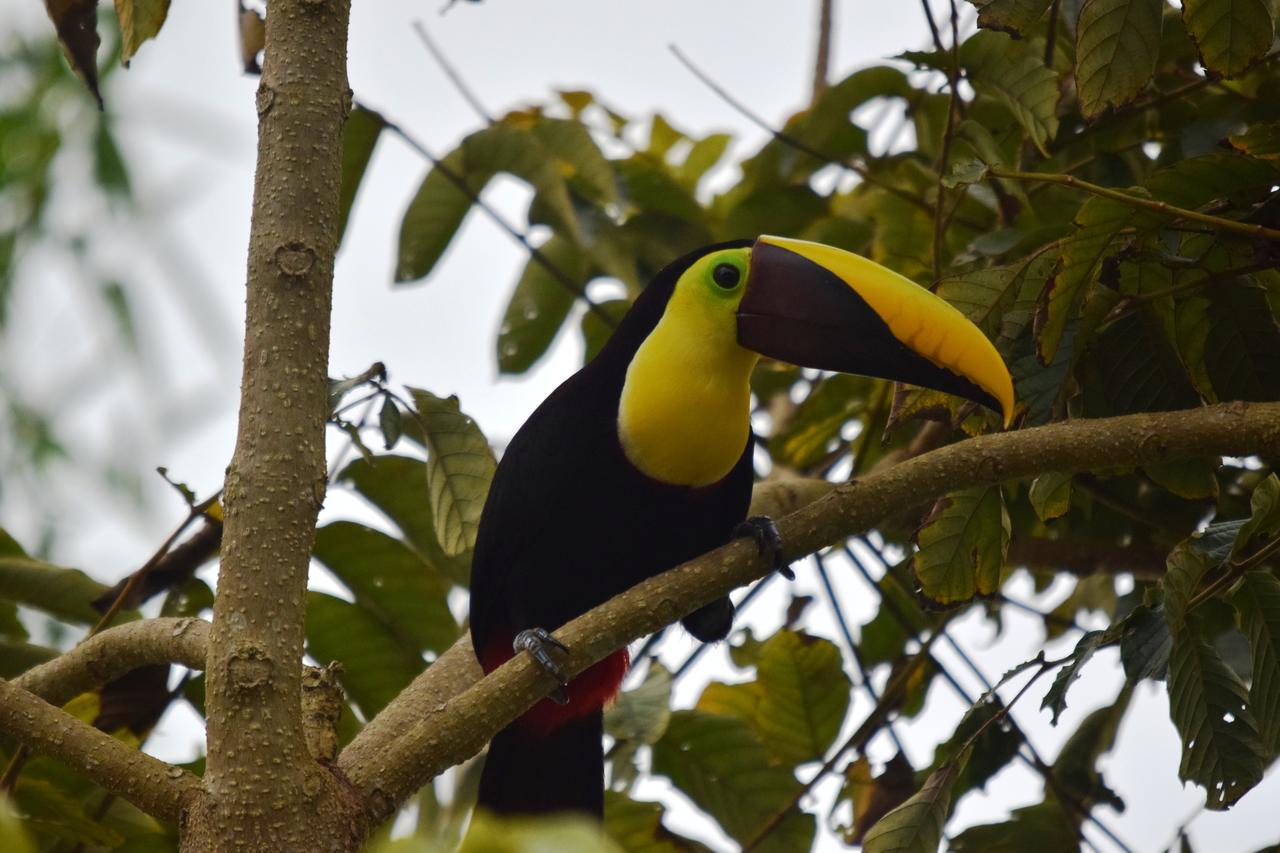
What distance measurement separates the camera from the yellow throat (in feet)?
7.80

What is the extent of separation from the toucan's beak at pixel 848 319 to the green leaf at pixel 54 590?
1201 millimetres

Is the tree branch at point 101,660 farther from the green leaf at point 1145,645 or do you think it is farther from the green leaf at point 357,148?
the green leaf at point 1145,645

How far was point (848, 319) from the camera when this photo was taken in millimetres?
2326

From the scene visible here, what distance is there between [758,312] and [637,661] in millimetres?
850

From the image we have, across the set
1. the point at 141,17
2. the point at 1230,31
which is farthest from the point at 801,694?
the point at 141,17

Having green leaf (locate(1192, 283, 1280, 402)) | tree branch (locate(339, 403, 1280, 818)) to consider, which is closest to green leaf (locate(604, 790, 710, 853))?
tree branch (locate(339, 403, 1280, 818))

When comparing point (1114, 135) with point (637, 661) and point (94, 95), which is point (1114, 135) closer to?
point (637, 661)

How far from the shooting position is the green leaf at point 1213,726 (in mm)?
1853

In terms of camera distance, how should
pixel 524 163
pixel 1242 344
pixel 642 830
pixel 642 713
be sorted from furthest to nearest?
pixel 524 163
pixel 642 713
pixel 642 830
pixel 1242 344

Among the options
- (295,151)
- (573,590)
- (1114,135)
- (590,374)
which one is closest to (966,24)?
(1114,135)

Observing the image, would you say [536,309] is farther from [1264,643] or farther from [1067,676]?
[1264,643]

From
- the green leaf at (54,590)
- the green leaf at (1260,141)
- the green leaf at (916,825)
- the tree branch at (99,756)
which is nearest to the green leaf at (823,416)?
the green leaf at (1260,141)

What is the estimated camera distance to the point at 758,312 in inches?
93.5

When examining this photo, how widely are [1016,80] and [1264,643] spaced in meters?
1.06
